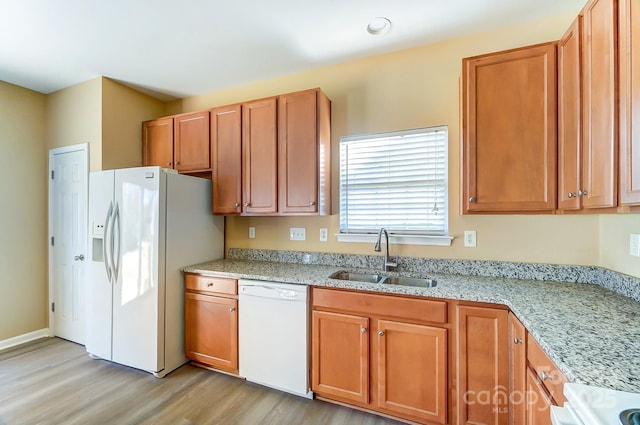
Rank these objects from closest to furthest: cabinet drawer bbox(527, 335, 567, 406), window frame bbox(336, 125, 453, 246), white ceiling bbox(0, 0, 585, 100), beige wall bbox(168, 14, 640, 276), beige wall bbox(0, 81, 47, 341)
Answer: cabinet drawer bbox(527, 335, 567, 406)
white ceiling bbox(0, 0, 585, 100)
beige wall bbox(168, 14, 640, 276)
window frame bbox(336, 125, 453, 246)
beige wall bbox(0, 81, 47, 341)

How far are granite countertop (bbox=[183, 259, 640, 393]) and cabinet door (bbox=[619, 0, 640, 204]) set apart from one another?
53 cm

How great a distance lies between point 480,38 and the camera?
217cm

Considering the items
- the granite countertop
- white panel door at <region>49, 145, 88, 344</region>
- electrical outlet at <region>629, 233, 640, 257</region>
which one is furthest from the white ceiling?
the granite countertop

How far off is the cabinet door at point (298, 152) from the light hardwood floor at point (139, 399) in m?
1.43

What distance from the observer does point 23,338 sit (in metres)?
3.02

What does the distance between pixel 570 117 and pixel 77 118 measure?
13.5 feet

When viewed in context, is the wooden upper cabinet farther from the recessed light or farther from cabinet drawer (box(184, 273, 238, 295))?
cabinet drawer (box(184, 273, 238, 295))

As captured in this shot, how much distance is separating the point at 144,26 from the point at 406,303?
103 inches

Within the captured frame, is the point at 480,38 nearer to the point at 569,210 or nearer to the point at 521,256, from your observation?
the point at 569,210

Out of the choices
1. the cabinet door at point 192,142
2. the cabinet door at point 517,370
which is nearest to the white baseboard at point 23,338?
the cabinet door at point 192,142

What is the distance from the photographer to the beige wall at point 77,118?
284 cm

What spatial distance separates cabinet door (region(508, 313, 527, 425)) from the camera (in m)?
1.40

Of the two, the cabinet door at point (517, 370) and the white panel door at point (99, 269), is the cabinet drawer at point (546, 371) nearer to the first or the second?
the cabinet door at point (517, 370)

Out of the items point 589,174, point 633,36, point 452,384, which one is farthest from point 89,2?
point 452,384
